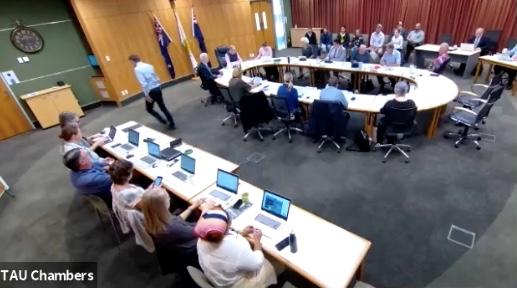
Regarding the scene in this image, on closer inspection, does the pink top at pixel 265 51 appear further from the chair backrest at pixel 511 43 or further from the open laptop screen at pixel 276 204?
the open laptop screen at pixel 276 204

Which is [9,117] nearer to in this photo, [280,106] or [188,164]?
[188,164]

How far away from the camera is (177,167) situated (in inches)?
131

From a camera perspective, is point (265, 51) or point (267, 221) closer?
point (267, 221)

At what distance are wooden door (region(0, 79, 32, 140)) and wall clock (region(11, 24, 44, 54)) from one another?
941 millimetres

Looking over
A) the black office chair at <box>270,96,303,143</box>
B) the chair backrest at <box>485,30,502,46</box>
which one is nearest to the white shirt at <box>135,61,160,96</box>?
the black office chair at <box>270,96,303,143</box>

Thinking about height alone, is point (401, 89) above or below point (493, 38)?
above

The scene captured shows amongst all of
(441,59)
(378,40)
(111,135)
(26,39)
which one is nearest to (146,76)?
(111,135)

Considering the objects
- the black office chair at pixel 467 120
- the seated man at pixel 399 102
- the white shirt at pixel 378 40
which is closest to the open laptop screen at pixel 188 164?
the seated man at pixel 399 102

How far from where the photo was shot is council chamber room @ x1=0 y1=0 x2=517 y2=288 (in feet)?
7.44

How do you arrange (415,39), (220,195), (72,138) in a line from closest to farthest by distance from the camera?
(220,195) < (72,138) < (415,39)

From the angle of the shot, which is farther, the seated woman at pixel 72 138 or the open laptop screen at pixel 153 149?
the open laptop screen at pixel 153 149

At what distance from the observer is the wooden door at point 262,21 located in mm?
11727

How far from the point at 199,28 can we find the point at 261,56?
8.48ft

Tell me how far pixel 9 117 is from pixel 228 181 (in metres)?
7.00
